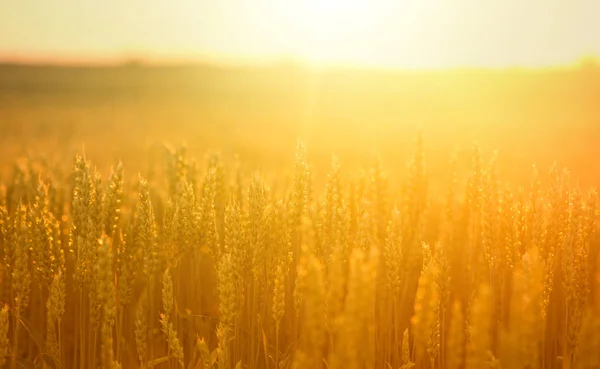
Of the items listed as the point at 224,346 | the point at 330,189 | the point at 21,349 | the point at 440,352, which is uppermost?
the point at 330,189

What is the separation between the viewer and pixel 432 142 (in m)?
13.1

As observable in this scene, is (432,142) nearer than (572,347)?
No

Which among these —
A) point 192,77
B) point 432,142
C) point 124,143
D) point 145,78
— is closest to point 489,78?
point 192,77

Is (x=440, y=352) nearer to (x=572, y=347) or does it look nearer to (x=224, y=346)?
(x=572, y=347)

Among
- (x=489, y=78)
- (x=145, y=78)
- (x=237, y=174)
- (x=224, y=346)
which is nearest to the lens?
(x=224, y=346)

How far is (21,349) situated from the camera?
299 cm

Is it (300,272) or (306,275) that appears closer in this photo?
(306,275)

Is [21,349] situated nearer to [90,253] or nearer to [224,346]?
[90,253]

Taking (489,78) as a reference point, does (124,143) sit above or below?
below

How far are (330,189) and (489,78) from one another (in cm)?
4242

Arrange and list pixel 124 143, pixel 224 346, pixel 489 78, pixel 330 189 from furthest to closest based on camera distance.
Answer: pixel 489 78, pixel 124 143, pixel 330 189, pixel 224 346

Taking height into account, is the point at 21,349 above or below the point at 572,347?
below

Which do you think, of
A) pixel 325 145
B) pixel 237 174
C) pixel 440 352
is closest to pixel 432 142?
pixel 325 145

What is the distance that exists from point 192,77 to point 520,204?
46579 millimetres
